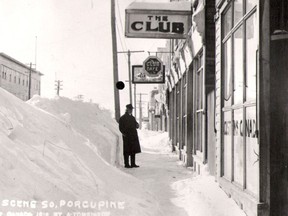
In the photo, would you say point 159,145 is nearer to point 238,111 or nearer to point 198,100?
point 198,100

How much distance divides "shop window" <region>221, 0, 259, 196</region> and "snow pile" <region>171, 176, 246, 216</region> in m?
0.31

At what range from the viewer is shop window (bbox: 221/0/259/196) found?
170 inches

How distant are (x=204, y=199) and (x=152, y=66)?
1328 cm

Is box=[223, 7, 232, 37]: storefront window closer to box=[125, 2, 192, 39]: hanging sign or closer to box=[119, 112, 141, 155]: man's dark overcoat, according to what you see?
box=[125, 2, 192, 39]: hanging sign

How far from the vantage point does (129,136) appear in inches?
399

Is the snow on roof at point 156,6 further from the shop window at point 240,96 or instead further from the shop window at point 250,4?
the shop window at point 250,4

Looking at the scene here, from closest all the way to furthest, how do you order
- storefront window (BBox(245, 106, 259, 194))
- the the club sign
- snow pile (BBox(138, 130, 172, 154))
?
storefront window (BBox(245, 106, 259, 194)), snow pile (BBox(138, 130, 172, 154)), the the club sign

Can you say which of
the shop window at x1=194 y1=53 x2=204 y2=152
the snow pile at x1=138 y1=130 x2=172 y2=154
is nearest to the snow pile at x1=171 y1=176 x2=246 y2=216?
the shop window at x1=194 y1=53 x2=204 y2=152

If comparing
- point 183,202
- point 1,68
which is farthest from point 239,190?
point 1,68

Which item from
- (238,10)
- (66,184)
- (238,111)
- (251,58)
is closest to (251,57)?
(251,58)

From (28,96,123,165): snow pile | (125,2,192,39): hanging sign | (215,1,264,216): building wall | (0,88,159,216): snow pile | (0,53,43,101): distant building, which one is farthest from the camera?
(0,53,43,101): distant building

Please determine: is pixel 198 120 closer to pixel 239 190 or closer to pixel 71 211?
pixel 239 190

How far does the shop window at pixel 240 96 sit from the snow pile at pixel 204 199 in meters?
0.31

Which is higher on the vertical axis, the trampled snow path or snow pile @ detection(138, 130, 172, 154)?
the trampled snow path
